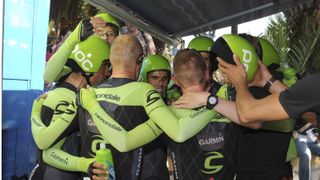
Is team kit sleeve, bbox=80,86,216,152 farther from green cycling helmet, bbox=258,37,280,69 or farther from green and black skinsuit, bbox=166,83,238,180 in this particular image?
green cycling helmet, bbox=258,37,280,69

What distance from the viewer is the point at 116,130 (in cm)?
249

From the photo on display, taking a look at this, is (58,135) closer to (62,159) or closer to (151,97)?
(62,159)

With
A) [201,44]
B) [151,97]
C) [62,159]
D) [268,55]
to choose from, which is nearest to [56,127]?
[62,159]

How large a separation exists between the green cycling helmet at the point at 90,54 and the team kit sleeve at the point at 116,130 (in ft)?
1.21

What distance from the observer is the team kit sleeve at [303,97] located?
1938 mm

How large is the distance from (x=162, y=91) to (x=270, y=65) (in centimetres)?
106

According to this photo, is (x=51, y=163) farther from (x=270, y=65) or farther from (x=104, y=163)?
(x=270, y=65)

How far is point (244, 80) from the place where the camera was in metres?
2.39

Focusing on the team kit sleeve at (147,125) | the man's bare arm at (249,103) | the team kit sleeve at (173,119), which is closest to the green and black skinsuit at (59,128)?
the team kit sleeve at (147,125)

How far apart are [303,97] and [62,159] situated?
1716 mm

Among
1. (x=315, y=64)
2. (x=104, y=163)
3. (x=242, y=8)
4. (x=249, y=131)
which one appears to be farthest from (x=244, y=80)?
(x=315, y=64)

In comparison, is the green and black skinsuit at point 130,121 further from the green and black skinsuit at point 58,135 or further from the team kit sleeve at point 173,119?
the green and black skinsuit at point 58,135

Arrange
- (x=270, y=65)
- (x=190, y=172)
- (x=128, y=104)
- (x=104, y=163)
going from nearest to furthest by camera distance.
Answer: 1. (x=104, y=163)
2. (x=128, y=104)
3. (x=190, y=172)
4. (x=270, y=65)

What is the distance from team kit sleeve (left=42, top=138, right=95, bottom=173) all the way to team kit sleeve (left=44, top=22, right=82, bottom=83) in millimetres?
622
